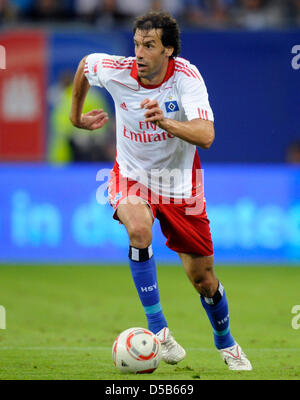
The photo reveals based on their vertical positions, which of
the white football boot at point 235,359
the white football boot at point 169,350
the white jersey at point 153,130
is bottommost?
the white football boot at point 235,359

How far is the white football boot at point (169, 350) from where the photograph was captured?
6488mm

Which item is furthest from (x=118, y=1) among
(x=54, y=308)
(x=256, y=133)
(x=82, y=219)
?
(x=54, y=308)

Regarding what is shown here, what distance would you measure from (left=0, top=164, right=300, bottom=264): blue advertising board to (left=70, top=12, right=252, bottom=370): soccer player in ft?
19.7

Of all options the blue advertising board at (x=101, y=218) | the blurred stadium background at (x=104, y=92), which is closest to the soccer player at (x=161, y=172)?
the blue advertising board at (x=101, y=218)

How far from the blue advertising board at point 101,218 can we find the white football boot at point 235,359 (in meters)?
6.21

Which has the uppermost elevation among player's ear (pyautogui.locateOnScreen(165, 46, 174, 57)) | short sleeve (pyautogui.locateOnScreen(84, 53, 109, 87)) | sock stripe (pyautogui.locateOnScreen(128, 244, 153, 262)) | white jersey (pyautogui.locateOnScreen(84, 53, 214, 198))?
player's ear (pyautogui.locateOnScreen(165, 46, 174, 57))

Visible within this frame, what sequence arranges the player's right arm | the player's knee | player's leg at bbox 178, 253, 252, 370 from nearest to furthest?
1. the player's knee
2. player's leg at bbox 178, 253, 252, 370
3. the player's right arm

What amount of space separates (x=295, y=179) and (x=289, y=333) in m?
5.29

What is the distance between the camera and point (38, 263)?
12828mm

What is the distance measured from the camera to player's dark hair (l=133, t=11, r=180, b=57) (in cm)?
643

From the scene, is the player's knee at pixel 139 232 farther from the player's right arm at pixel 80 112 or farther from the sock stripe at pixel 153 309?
the player's right arm at pixel 80 112

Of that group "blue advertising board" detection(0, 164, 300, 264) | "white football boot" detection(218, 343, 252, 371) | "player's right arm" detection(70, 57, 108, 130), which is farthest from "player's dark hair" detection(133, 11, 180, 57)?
"blue advertising board" detection(0, 164, 300, 264)

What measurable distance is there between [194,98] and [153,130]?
0.43 meters

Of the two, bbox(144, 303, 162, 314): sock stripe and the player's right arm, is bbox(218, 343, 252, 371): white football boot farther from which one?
the player's right arm
